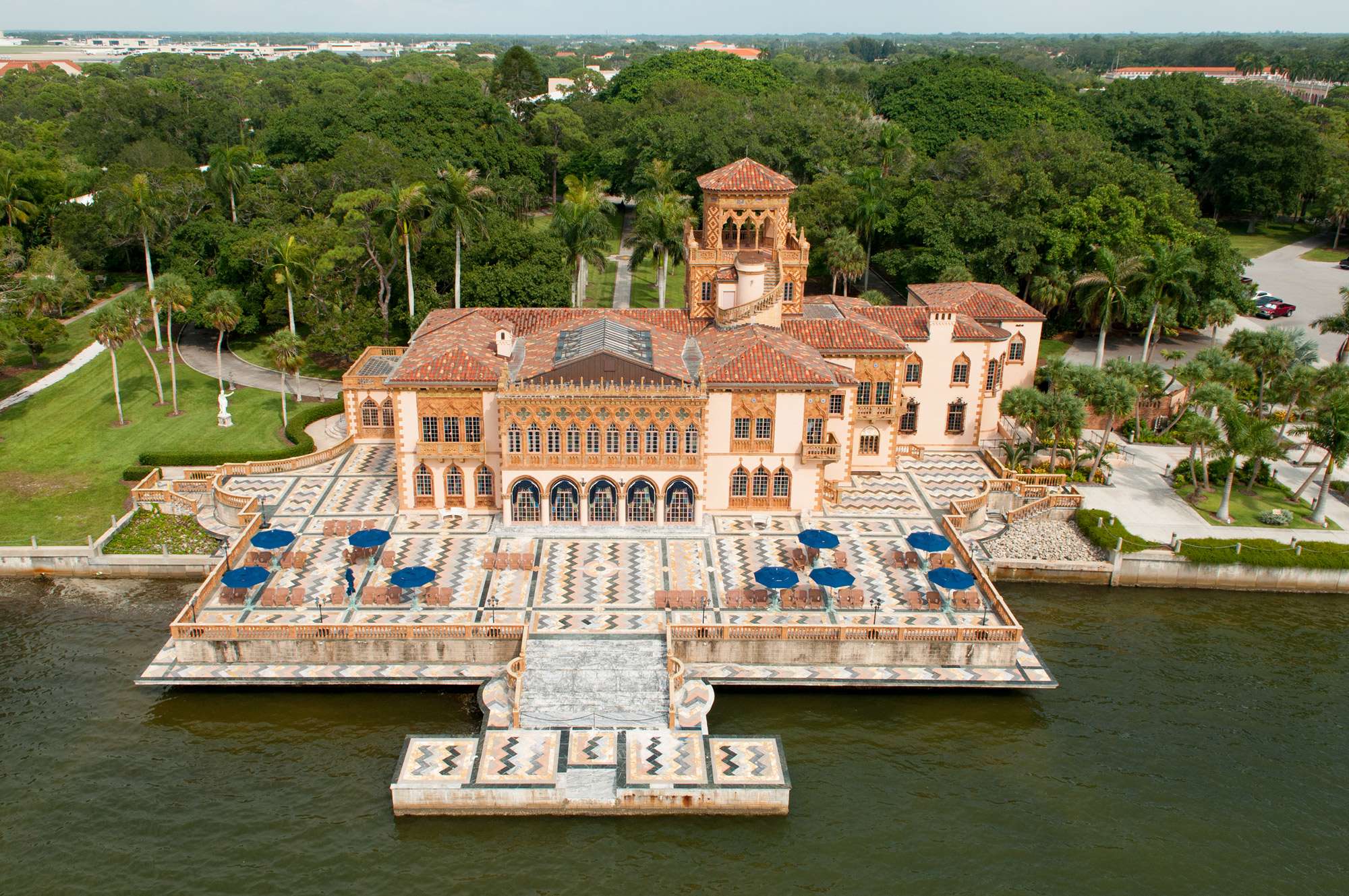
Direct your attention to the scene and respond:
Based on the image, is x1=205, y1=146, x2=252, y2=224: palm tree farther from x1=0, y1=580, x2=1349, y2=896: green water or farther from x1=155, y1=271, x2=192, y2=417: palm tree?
x1=0, y1=580, x2=1349, y2=896: green water

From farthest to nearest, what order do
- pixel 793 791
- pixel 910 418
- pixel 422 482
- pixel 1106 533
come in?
pixel 910 418, pixel 422 482, pixel 1106 533, pixel 793 791

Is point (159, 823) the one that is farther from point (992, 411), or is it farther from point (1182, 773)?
point (992, 411)

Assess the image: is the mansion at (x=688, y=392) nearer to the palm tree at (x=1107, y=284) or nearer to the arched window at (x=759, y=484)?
the arched window at (x=759, y=484)

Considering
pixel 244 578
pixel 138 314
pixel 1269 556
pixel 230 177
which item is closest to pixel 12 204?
pixel 230 177

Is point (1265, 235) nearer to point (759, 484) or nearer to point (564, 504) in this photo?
point (759, 484)

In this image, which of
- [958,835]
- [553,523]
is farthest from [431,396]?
[958,835]

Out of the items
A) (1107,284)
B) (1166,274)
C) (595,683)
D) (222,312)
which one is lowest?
(595,683)
